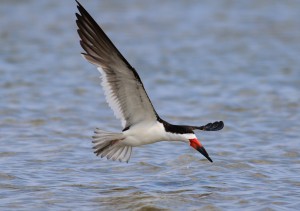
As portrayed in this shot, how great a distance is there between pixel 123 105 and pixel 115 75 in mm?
360

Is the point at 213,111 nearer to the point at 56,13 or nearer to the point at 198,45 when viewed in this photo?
the point at 198,45

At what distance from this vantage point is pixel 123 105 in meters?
6.58

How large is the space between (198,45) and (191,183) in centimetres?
707

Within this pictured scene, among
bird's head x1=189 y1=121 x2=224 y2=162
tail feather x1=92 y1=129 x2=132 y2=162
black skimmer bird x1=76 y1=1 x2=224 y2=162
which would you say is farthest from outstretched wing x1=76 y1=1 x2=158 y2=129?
bird's head x1=189 y1=121 x2=224 y2=162

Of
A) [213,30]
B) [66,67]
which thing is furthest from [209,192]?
[213,30]

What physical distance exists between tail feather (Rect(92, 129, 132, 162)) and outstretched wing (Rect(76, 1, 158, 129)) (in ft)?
0.51

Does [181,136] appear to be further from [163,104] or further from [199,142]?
[163,104]

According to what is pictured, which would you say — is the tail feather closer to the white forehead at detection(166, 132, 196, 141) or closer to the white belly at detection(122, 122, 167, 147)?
the white belly at detection(122, 122, 167, 147)

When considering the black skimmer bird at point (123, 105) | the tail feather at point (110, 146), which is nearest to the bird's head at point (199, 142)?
the black skimmer bird at point (123, 105)

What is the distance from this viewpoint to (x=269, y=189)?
6.65 m

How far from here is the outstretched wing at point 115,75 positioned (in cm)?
607

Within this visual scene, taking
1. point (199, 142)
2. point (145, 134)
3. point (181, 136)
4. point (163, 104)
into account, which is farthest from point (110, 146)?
point (163, 104)

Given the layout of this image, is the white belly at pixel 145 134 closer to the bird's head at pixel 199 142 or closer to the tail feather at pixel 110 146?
the tail feather at pixel 110 146

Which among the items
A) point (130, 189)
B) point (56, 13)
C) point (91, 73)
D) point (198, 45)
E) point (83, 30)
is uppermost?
Result: point (56, 13)
